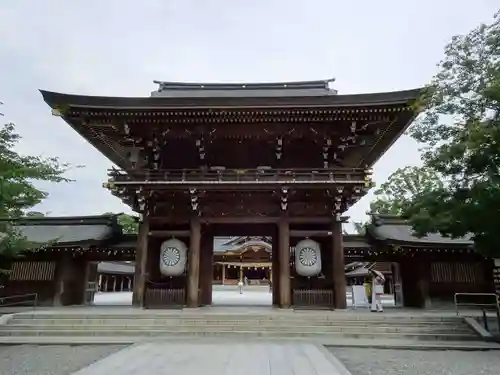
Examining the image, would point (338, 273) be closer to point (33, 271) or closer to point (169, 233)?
point (169, 233)

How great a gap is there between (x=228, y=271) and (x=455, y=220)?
36155 mm

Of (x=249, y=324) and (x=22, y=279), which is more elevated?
(x=22, y=279)

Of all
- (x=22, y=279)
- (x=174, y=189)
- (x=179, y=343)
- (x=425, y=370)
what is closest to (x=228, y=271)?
(x=22, y=279)

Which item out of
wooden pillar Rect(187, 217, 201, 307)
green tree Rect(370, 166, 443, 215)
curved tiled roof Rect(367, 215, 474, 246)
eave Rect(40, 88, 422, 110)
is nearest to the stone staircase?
wooden pillar Rect(187, 217, 201, 307)

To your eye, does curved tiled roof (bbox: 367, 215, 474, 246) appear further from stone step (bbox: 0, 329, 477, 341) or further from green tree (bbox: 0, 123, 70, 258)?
green tree (bbox: 0, 123, 70, 258)

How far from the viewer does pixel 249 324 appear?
11297 mm

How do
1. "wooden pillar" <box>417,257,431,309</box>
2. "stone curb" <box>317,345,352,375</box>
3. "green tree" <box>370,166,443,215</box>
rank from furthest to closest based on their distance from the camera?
1. "green tree" <box>370,166,443,215</box>
2. "wooden pillar" <box>417,257,431,309</box>
3. "stone curb" <box>317,345,352,375</box>

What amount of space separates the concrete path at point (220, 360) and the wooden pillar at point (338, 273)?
507cm

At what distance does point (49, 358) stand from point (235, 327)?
192 inches

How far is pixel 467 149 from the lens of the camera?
10203 mm

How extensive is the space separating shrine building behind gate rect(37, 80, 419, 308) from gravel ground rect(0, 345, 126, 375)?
15.9 feet

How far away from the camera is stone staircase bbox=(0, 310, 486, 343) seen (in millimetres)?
10594

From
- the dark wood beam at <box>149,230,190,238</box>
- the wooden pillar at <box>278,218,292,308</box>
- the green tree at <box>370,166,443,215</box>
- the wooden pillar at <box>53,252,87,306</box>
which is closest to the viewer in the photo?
the wooden pillar at <box>278,218,292,308</box>

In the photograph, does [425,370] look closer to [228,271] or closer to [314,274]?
[314,274]
